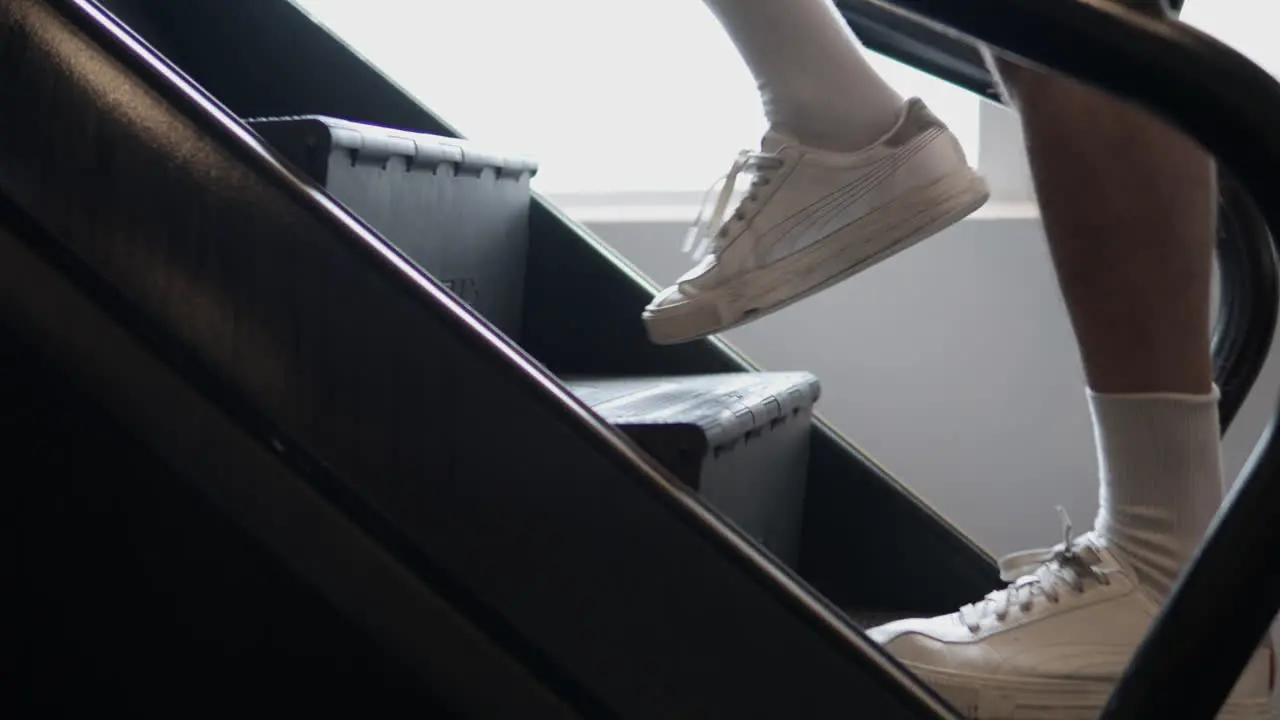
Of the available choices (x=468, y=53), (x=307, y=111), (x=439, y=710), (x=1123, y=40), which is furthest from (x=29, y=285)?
(x=468, y=53)

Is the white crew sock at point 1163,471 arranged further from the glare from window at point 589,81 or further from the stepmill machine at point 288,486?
the glare from window at point 589,81

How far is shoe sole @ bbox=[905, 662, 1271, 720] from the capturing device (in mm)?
734

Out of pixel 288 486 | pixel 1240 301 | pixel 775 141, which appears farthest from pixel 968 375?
pixel 288 486

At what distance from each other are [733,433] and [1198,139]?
16.0 inches

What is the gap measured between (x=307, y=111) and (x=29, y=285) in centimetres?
66

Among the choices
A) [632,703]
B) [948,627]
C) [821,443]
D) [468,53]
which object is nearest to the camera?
[632,703]

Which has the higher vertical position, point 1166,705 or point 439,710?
point 1166,705

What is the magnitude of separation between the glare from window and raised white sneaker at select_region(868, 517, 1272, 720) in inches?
47.0

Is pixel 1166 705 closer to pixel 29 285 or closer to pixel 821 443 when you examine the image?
pixel 29 285

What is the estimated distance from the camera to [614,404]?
0.83 meters

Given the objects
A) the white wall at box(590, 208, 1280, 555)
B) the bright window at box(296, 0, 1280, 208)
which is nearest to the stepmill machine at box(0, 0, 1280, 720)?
the white wall at box(590, 208, 1280, 555)

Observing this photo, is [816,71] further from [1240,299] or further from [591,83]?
[591,83]

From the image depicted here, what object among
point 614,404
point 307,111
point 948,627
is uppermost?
point 307,111

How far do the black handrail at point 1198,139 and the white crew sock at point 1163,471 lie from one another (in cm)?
31
